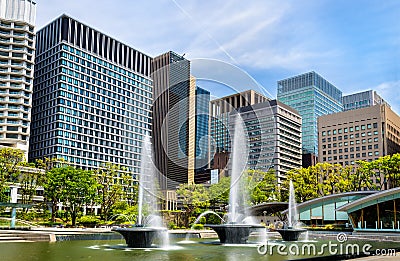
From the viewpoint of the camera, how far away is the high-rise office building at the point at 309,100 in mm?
161625

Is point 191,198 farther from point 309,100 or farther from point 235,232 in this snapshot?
point 309,100

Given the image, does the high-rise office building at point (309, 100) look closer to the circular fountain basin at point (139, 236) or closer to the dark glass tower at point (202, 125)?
the dark glass tower at point (202, 125)

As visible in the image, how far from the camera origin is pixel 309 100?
165500 millimetres

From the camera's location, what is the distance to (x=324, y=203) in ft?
162

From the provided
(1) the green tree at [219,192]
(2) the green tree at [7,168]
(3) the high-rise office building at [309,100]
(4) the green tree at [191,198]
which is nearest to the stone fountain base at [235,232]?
(1) the green tree at [219,192]

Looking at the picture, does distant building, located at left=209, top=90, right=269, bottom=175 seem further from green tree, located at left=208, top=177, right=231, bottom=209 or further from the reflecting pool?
green tree, located at left=208, top=177, right=231, bottom=209

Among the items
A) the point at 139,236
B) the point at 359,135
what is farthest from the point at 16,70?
the point at 359,135

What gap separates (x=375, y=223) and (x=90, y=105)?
74503 millimetres

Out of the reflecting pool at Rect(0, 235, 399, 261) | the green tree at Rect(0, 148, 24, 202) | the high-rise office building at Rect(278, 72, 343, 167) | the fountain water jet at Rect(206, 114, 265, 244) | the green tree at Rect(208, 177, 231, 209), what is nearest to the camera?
the reflecting pool at Rect(0, 235, 399, 261)

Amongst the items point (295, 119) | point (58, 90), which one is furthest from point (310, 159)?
point (58, 90)

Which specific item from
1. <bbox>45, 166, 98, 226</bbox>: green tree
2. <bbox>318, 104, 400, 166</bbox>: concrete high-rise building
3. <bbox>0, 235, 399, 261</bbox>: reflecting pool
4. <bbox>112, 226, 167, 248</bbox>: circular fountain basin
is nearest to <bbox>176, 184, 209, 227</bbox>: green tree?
<bbox>45, 166, 98, 226</bbox>: green tree

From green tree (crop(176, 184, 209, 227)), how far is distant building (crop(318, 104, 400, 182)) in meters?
74.1

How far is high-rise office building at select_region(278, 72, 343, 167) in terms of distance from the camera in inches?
6363

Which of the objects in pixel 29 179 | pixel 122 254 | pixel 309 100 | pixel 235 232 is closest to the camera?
pixel 122 254
